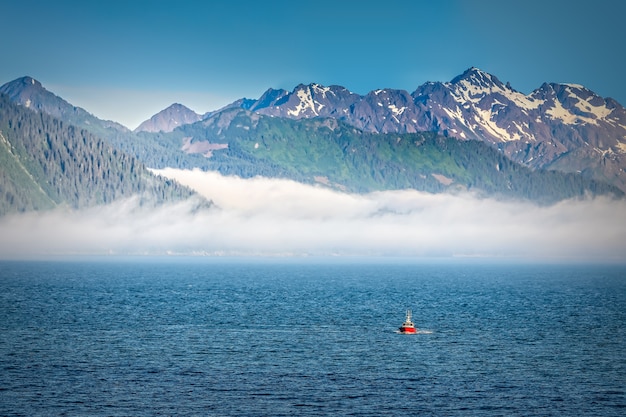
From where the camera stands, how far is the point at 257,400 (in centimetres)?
8956

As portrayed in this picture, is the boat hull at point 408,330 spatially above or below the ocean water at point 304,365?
above

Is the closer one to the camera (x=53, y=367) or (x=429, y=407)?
(x=429, y=407)

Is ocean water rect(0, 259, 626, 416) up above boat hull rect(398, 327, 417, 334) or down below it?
below

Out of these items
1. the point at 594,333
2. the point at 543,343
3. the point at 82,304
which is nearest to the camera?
the point at 543,343

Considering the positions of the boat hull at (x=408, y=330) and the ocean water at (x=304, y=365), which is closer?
the ocean water at (x=304, y=365)

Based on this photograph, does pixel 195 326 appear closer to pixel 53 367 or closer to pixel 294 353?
pixel 294 353

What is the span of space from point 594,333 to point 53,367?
88.6 meters

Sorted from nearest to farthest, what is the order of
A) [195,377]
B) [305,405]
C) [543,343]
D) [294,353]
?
[305,405]
[195,377]
[294,353]
[543,343]

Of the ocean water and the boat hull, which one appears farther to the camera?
the boat hull

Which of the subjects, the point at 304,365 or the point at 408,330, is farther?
the point at 408,330

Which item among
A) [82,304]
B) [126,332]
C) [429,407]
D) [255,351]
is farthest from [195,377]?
[82,304]

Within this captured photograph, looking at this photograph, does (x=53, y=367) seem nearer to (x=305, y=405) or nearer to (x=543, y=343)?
(x=305, y=405)

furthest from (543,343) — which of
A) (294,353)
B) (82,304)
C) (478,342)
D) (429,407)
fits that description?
(82,304)

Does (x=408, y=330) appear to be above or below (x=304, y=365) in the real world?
above
